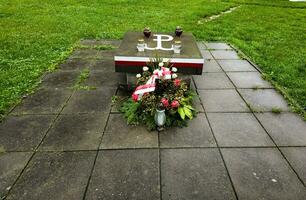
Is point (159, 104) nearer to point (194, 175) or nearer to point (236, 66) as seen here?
point (194, 175)

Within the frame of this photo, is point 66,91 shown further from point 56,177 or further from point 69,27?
point 69,27

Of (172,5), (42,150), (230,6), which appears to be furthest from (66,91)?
(230,6)

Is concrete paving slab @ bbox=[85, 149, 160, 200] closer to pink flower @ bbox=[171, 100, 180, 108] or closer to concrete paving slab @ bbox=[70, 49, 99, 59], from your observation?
pink flower @ bbox=[171, 100, 180, 108]

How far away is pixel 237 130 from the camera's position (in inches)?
176

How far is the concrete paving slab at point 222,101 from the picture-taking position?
5.11 meters

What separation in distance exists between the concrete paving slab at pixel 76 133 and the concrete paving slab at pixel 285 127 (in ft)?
9.37

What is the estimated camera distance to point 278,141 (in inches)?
167

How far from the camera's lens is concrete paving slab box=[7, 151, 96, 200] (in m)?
3.24

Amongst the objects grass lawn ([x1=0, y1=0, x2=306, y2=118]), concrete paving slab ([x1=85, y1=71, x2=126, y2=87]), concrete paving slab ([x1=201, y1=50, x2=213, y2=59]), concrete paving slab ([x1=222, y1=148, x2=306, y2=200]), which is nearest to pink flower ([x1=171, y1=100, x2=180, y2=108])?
concrete paving slab ([x1=222, y1=148, x2=306, y2=200])

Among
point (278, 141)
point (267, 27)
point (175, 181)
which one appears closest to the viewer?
point (175, 181)

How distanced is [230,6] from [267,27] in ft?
15.3

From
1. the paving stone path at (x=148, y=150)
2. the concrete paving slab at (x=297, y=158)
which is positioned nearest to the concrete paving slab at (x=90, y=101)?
the paving stone path at (x=148, y=150)

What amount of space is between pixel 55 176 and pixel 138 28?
8016 mm

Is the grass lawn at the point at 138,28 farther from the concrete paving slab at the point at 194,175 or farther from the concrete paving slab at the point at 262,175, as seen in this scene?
the concrete paving slab at the point at 194,175
